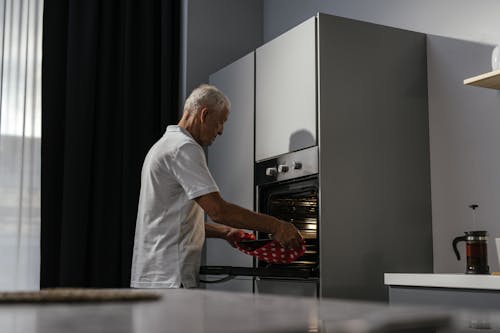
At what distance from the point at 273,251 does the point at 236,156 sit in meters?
0.92

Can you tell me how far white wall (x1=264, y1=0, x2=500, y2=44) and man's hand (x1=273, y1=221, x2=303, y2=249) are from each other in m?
1.09

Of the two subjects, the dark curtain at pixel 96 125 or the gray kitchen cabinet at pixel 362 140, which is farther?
the dark curtain at pixel 96 125

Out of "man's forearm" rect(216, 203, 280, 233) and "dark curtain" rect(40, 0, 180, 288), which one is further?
"dark curtain" rect(40, 0, 180, 288)

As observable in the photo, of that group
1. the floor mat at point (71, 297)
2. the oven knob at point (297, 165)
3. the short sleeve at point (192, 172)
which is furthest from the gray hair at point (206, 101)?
the floor mat at point (71, 297)

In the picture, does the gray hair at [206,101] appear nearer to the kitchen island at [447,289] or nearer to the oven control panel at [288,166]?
the oven control panel at [288,166]

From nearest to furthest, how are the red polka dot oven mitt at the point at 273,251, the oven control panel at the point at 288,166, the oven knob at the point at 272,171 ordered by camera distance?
the red polka dot oven mitt at the point at 273,251, the oven control panel at the point at 288,166, the oven knob at the point at 272,171

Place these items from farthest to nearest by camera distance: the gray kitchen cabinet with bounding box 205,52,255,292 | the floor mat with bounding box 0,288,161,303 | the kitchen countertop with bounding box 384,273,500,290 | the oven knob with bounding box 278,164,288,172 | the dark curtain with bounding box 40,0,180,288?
the dark curtain with bounding box 40,0,180,288 → the gray kitchen cabinet with bounding box 205,52,255,292 → the oven knob with bounding box 278,164,288,172 → the kitchen countertop with bounding box 384,273,500,290 → the floor mat with bounding box 0,288,161,303

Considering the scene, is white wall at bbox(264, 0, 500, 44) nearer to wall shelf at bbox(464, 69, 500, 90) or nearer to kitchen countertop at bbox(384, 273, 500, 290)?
wall shelf at bbox(464, 69, 500, 90)

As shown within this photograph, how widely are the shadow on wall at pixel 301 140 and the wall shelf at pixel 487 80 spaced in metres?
0.66

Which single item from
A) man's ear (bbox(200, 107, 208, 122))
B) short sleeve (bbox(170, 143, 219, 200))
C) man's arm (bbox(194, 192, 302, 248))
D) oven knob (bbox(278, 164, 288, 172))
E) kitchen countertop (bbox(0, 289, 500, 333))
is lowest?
kitchen countertop (bbox(0, 289, 500, 333))

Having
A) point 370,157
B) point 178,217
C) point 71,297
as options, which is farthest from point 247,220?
point 71,297

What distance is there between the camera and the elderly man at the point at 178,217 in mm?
2549

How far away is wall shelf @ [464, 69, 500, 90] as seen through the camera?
8.00 feet

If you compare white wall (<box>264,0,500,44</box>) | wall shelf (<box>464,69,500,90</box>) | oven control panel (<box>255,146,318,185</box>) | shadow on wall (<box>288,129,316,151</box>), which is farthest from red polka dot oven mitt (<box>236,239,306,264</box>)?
white wall (<box>264,0,500,44</box>)
